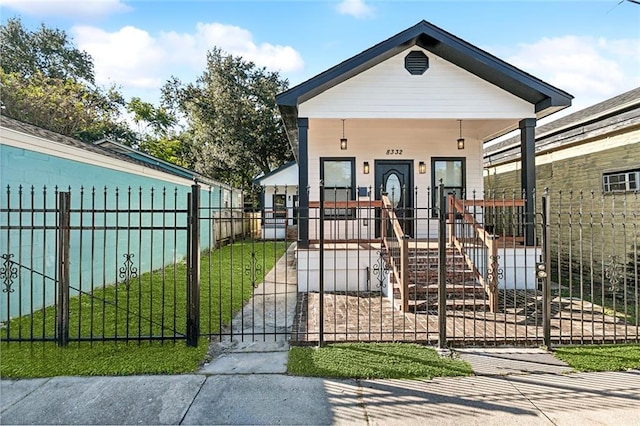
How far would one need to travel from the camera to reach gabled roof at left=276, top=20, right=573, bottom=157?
7.88 m

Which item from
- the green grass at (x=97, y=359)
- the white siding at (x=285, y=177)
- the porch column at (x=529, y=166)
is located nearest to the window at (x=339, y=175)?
the porch column at (x=529, y=166)

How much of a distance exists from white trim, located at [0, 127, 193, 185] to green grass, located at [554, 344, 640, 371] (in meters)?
8.29

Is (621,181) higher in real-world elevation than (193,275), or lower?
higher

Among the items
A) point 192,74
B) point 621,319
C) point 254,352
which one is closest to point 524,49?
point 621,319

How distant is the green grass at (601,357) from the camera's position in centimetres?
408

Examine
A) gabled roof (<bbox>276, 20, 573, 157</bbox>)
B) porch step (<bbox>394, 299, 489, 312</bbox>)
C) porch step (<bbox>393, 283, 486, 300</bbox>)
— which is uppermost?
gabled roof (<bbox>276, 20, 573, 157</bbox>)

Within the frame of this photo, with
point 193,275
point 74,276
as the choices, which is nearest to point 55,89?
point 74,276

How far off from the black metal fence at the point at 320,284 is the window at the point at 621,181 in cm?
24

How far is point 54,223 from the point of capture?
21.2 ft

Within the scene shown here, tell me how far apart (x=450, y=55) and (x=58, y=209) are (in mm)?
8158

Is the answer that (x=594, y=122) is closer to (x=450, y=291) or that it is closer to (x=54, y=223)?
(x=450, y=291)

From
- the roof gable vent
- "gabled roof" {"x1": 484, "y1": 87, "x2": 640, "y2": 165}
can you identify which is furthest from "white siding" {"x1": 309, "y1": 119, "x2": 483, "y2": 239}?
"gabled roof" {"x1": 484, "y1": 87, "x2": 640, "y2": 165}

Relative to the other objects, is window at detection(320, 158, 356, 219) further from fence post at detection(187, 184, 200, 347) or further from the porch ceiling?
fence post at detection(187, 184, 200, 347)

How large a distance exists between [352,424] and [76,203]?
723 cm
